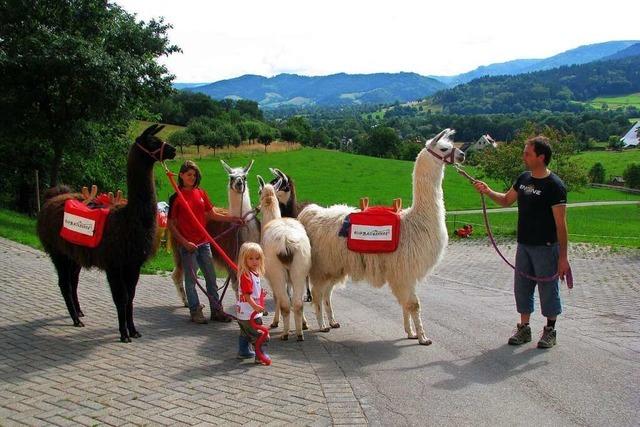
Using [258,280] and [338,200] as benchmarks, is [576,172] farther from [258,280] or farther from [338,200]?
[258,280]

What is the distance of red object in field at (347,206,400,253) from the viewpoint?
705 centimetres

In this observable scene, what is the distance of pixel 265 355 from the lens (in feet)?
19.8

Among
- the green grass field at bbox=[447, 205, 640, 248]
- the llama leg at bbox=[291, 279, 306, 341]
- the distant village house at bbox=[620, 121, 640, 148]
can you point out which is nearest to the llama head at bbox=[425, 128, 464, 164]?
the llama leg at bbox=[291, 279, 306, 341]

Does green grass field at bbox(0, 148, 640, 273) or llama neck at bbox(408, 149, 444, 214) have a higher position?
llama neck at bbox(408, 149, 444, 214)

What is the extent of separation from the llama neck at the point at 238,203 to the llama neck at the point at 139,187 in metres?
1.66

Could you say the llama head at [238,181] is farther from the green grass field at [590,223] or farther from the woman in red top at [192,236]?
the green grass field at [590,223]

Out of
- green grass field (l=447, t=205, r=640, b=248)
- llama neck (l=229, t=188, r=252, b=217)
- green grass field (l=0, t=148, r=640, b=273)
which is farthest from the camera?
green grass field (l=0, t=148, r=640, b=273)

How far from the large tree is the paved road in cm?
1002

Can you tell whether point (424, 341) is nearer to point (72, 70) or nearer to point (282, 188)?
point (282, 188)

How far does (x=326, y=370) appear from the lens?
231 inches

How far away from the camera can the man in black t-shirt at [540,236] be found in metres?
6.50

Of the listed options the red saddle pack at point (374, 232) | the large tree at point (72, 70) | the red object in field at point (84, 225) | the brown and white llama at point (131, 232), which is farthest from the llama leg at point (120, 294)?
the large tree at point (72, 70)

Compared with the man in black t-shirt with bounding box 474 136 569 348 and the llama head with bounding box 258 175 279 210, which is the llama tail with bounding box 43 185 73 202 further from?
the man in black t-shirt with bounding box 474 136 569 348

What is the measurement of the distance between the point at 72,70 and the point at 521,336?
15554mm
